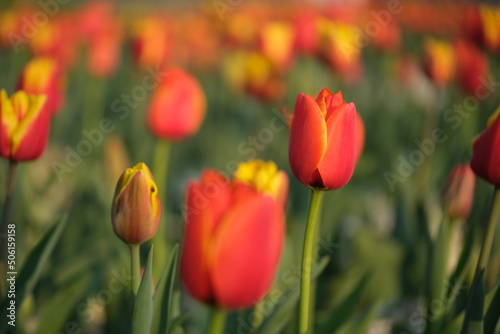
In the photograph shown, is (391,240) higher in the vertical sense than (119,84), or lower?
lower

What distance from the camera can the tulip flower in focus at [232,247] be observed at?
1.63 ft

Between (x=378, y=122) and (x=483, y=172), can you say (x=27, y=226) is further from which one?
(x=378, y=122)

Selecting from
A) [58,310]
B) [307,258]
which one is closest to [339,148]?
[307,258]

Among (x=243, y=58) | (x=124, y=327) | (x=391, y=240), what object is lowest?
(x=124, y=327)

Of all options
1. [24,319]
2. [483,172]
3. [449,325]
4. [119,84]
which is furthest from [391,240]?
[119,84]

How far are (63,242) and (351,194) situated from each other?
882 millimetres

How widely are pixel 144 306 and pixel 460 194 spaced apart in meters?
0.64

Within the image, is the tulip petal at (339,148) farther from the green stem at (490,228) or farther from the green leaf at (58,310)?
the green leaf at (58,310)

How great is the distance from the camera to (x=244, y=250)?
0.50 m

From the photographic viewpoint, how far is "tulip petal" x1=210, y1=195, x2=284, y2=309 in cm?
50

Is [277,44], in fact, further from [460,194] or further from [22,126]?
[22,126]

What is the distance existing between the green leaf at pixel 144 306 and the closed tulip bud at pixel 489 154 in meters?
0.44

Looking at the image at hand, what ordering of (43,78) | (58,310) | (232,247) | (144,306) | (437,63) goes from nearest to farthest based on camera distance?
(232,247) → (144,306) → (58,310) → (43,78) → (437,63)

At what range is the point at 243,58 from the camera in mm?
2855
